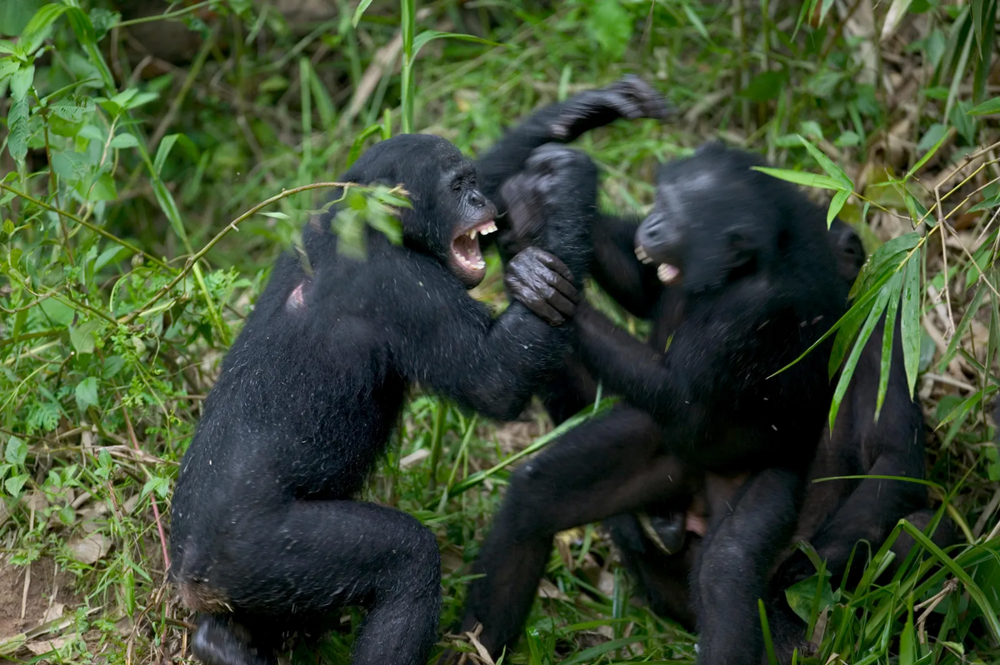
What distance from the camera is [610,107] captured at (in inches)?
165

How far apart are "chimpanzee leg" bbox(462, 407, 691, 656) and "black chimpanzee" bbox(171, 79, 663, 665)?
567 mm

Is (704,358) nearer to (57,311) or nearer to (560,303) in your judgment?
(560,303)

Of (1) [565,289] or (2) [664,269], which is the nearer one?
(1) [565,289]

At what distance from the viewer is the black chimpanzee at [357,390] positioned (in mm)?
3652

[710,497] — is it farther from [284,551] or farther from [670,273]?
[284,551]

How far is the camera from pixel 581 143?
6.75 metres

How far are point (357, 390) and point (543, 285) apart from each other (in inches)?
29.0

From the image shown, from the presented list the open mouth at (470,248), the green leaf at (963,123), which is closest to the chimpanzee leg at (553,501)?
the open mouth at (470,248)

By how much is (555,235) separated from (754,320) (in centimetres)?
78

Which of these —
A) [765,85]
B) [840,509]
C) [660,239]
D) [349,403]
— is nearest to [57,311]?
[349,403]

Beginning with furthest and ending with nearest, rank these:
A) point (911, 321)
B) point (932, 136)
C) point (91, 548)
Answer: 1. point (932, 136)
2. point (91, 548)
3. point (911, 321)

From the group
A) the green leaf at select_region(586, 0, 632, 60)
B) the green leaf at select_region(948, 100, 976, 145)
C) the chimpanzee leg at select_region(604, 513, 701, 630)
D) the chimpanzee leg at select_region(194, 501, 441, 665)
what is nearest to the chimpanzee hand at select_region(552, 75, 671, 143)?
the chimpanzee leg at select_region(604, 513, 701, 630)

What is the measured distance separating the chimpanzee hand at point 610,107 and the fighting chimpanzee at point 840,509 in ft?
3.44

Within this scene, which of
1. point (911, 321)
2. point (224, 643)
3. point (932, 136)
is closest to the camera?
point (911, 321)
